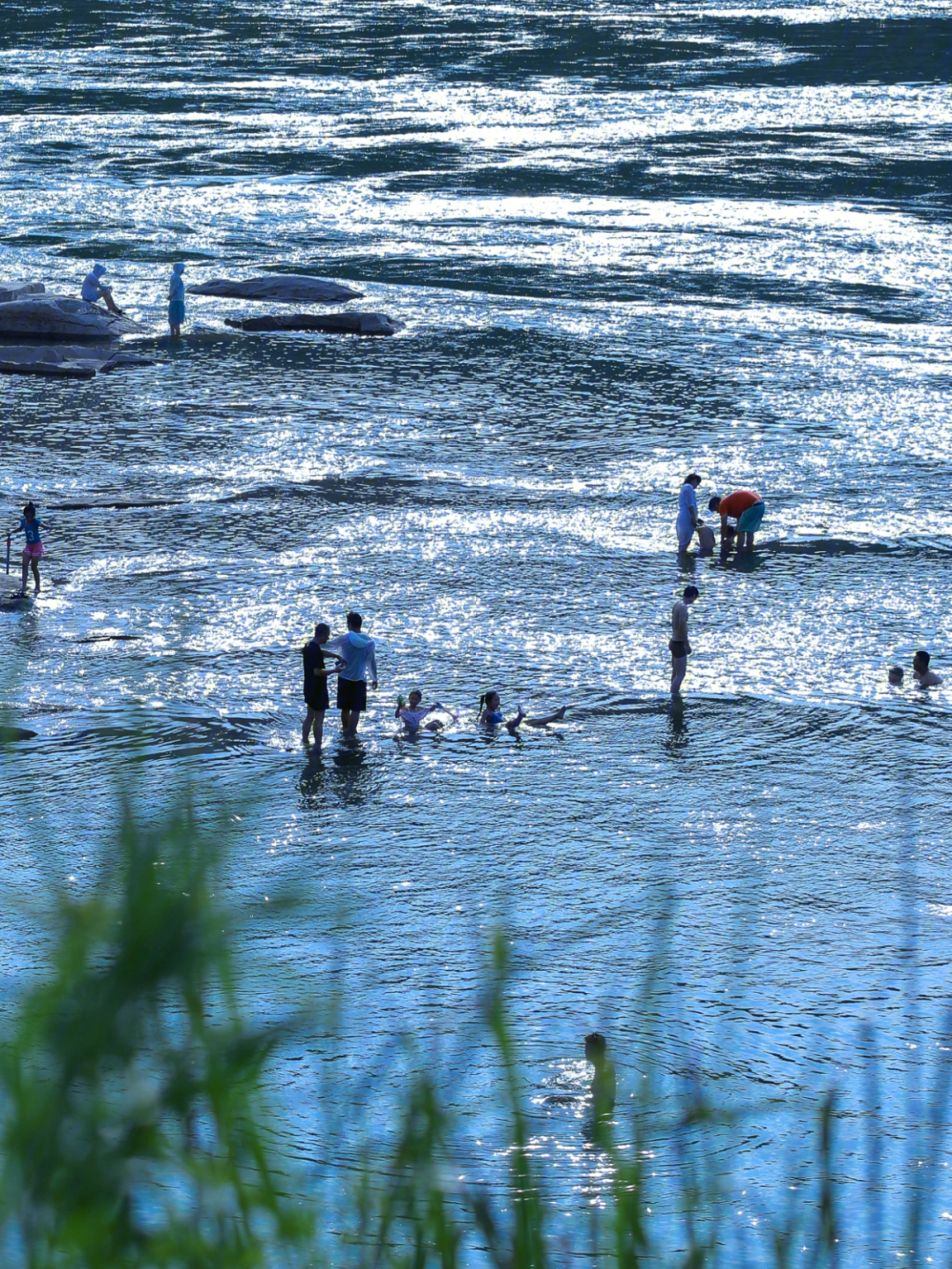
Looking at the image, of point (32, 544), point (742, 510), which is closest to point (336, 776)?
point (32, 544)

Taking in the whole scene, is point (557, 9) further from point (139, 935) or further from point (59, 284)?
point (139, 935)

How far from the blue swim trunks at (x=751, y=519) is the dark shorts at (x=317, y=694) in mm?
8701

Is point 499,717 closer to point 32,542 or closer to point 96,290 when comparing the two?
point 32,542

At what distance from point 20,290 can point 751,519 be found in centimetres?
2078

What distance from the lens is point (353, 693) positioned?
17.7m

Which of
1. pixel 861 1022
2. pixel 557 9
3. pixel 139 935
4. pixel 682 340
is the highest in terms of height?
pixel 557 9

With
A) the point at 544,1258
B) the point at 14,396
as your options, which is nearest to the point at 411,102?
the point at 14,396

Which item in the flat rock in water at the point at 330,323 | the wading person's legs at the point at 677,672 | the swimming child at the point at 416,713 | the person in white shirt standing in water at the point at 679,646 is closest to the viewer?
the swimming child at the point at 416,713

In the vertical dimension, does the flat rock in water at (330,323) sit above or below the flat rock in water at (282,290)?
below

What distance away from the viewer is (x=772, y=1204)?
10.1m

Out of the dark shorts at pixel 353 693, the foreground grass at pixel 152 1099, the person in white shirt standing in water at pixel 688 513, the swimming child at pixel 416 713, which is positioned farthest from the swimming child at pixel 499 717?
the foreground grass at pixel 152 1099

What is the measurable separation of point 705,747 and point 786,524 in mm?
8326

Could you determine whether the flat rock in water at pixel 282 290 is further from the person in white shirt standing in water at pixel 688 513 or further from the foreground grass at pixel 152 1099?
the foreground grass at pixel 152 1099

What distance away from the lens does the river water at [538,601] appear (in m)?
12.2
